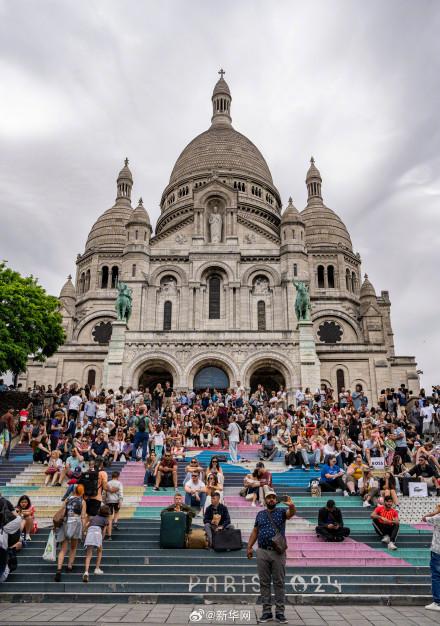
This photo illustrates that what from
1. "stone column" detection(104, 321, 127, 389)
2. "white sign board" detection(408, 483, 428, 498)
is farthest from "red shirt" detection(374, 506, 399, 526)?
"stone column" detection(104, 321, 127, 389)

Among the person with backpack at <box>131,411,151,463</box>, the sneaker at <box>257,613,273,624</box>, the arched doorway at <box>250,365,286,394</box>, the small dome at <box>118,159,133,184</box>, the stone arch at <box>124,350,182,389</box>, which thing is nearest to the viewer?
the sneaker at <box>257,613,273,624</box>

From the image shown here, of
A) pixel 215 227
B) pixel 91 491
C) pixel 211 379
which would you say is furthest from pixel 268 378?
pixel 91 491

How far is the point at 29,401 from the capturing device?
81.9 feet

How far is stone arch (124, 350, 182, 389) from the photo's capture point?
31188 mm

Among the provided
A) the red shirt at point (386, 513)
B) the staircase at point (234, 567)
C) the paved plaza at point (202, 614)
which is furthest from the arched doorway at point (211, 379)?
the paved plaza at point (202, 614)

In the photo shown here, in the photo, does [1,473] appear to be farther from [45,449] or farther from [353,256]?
[353,256]

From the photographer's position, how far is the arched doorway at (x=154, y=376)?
3331cm

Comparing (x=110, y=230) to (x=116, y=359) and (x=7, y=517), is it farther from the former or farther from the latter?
(x=7, y=517)

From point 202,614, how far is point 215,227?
33450 mm

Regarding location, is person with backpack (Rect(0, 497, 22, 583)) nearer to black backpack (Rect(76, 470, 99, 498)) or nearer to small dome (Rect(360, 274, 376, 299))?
black backpack (Rect(76, 470, 99, 498))

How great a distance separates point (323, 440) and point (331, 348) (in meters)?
21.4

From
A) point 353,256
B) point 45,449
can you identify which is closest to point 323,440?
point 45,449

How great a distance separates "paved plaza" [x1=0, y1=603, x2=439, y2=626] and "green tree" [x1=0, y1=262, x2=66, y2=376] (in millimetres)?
17878

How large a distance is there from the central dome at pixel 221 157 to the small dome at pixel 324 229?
6.69 m
